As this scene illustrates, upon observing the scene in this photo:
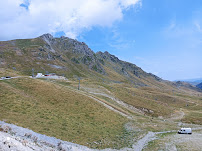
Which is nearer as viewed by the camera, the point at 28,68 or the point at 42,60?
the point at 28,68

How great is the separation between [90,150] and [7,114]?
2009 centimetres

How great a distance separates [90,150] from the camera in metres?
24.3

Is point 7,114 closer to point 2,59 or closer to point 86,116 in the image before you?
point 86,116

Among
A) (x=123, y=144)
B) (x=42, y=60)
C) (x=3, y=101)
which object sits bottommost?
(x=123, y=144)

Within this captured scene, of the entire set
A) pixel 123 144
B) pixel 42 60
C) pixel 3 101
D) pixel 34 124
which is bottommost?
pixel 123 144

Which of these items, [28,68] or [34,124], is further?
[28,68]

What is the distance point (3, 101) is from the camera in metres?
36.8

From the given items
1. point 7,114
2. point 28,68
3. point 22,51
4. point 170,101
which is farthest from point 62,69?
point 7,114

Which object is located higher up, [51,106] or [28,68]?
[28,68]

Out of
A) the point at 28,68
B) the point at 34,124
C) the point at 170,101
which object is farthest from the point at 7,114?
the point at 28,68

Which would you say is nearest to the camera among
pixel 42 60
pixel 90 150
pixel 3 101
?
pixel 90 150

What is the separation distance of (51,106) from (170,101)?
126291 millimetres

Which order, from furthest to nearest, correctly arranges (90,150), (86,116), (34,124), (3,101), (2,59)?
1. (2,59)
2. (86,116)
3. (3,101)
4. (34,124)
5. (90,150)

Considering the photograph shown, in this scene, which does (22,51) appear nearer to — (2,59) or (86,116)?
(2,59)
